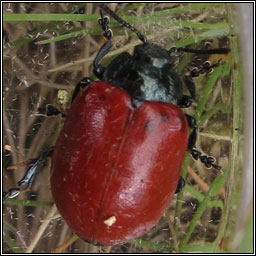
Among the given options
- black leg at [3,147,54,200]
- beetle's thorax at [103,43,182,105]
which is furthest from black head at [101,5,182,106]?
black leg at [3,147,54,200]

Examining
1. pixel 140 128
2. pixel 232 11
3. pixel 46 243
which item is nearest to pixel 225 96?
pixel 232 11

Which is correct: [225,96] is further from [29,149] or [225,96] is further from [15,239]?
[15,239]

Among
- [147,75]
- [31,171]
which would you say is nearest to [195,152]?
[147,75]

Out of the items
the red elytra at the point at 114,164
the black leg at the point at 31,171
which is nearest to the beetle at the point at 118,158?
the red elytra at the point at 114,164

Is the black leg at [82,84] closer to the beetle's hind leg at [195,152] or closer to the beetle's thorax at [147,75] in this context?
the beetle's thorax at [147,75]

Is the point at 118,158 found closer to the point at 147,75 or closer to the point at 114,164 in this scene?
the point at 114,164

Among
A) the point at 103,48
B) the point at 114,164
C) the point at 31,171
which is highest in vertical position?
the point at 103,48

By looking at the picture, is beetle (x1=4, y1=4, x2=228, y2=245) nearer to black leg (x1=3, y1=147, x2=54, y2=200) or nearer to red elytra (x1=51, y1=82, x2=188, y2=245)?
red elytra (x1=51, y1=82, x2=188, y2=245)
